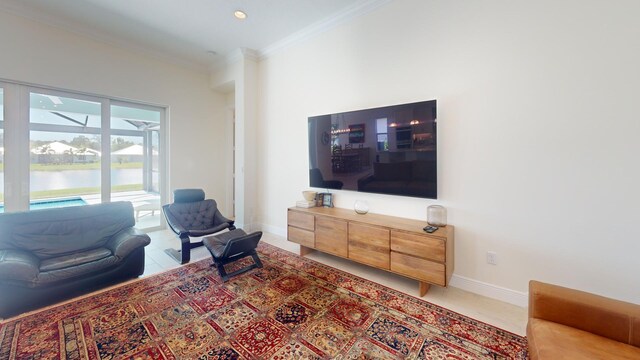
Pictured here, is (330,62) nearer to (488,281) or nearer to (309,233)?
(309,233)

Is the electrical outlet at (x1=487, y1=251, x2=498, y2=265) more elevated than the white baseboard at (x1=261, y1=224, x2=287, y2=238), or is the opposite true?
the electrical outlet at (x1=487, y1=251, x2=498, y2=265)

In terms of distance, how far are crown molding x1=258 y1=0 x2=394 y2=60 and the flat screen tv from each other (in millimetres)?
1313

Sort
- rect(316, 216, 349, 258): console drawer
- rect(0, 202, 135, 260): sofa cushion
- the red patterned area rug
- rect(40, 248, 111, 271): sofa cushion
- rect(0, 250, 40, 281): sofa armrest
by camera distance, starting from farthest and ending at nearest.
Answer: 1. rect(316, 216, 349, 258): console drawer
2. rect(0, 202, 135, 260): sofa cushion
3. rect(40, 248, 111, 271): sofa cushion
4. rect(0, 250, 40, 281): sofa armrest
5. the red patterned area rug

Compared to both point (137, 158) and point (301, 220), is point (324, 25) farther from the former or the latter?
point (137, 158)

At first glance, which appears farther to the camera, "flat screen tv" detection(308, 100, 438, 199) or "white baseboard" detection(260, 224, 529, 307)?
"flat screen tv" detection(308, 100, 438, 199)

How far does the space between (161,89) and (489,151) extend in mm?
5348

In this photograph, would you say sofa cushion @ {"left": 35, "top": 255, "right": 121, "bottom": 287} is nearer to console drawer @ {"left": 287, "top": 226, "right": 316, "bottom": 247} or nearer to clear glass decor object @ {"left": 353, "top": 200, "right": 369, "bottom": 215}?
console drawer @ {"left": 287, "top": 226, "right": 316, "bottom": 247}

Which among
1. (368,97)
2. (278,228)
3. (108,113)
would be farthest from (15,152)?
(368,97)

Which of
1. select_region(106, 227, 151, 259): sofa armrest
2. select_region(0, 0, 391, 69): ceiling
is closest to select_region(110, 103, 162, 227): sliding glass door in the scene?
select_region(0, 0, 391, 69): ceiling

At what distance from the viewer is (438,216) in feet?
8.76

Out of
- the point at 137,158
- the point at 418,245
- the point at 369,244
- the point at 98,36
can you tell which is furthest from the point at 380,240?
the point at 98,36

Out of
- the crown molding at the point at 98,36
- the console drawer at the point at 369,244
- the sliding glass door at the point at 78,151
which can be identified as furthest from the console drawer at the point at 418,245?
the crown molding at the point at 98,36

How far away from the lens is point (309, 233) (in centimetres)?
338

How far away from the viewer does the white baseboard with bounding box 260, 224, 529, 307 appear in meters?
2.32
